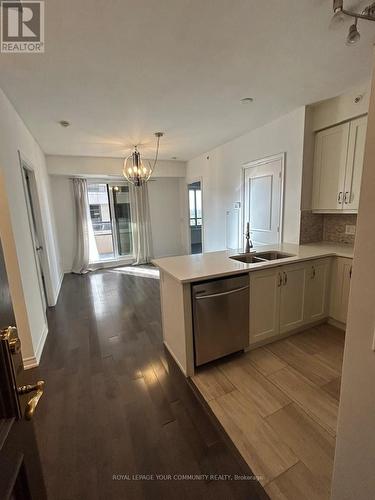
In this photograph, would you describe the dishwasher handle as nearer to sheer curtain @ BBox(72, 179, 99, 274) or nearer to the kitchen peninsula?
the kitchen peninsula

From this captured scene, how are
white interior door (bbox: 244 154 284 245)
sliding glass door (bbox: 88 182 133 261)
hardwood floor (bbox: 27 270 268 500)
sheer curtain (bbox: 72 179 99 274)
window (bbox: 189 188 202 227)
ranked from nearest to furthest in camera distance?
hardwood floor (bbox: 27 270 268 500)
white interior door (bbox: 244 154 284 245)
sheer curtain (bbox: 72 179 99 274)
sliding glass door (bbox: 88 182 133 261)
window (bbox: 189 188 202 227)

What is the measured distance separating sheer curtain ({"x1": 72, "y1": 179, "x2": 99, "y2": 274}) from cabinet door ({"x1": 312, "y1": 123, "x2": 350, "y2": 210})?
4757mm

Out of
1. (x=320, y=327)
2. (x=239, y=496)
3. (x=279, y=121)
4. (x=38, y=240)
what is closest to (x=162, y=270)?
(x=239, y=496)

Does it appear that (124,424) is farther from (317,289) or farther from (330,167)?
(330,167)

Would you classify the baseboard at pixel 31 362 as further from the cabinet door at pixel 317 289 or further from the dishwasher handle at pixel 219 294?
the cabinet door at pixel 317 289

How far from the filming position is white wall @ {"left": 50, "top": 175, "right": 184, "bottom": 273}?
5402 mm

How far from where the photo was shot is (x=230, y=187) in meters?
4.40

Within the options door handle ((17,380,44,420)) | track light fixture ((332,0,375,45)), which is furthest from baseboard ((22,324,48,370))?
track light fixture ((332,0,375,45))

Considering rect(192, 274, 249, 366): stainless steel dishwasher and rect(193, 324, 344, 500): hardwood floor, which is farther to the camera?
rect(192, 274, 249, 366): stainless steel dishwasher

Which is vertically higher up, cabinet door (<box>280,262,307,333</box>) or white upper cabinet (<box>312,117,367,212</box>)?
white upper cabinet (<box>312,117,367,212</box>)

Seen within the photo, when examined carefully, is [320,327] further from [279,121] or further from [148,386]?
[279,121]

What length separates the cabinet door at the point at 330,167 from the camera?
274cm

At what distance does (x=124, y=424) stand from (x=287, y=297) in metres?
1.88

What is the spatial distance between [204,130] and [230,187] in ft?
3.82
